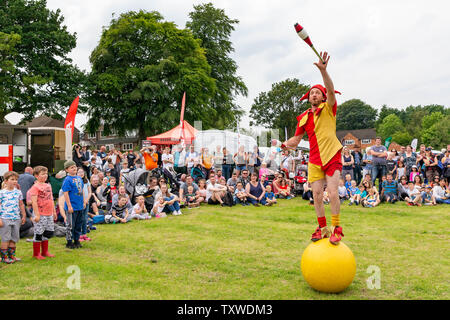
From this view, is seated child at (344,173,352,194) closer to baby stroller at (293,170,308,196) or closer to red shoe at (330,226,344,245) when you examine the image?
baby stroller at (293,170,308,196)

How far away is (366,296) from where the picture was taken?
16.1 ft

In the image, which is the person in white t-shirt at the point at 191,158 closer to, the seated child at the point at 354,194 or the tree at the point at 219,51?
the seated child at the point at 354,194

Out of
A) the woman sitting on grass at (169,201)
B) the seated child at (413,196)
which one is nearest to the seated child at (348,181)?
the seated child at (413,196)

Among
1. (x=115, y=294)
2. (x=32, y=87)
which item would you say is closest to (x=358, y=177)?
(x=115, y=294)

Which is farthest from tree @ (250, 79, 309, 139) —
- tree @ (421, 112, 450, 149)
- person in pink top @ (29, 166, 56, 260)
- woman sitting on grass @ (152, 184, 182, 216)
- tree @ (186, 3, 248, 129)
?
person in pink top @ (29, 166, 56, 260)

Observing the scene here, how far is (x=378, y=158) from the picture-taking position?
14367 mm

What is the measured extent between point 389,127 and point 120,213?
315ft

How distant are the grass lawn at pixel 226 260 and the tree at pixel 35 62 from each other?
19755 millimetres

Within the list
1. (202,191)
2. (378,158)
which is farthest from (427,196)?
(202,191)

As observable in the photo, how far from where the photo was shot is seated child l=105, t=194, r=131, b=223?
1074 cm

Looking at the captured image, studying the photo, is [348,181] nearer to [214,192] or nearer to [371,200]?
[371,200]

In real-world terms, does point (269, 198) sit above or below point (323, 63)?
below
